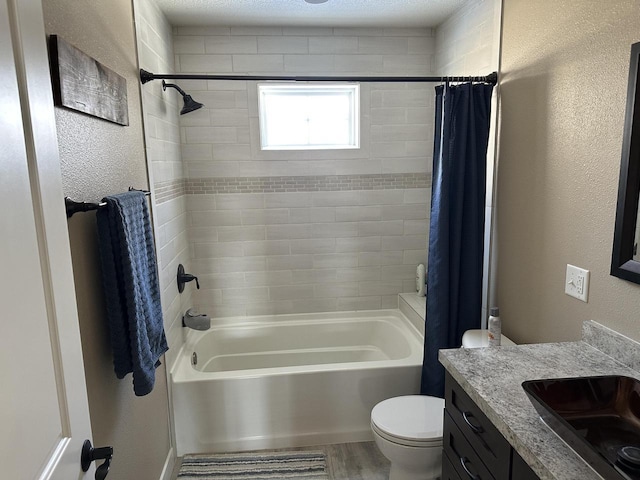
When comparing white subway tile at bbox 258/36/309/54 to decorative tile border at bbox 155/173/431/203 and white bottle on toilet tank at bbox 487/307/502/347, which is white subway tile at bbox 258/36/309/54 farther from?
white bottle on toilet tank at bbox 487/307/502/347

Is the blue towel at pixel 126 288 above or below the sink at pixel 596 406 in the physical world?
above

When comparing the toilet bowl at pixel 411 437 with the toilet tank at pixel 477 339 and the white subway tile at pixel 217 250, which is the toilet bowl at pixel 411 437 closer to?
the toilet tank at pixel 477 339

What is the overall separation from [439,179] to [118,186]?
1.51 meters

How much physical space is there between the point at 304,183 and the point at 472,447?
2.13 meters

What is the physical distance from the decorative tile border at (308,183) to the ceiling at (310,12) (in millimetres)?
1020

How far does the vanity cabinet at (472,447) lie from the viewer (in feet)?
3.82

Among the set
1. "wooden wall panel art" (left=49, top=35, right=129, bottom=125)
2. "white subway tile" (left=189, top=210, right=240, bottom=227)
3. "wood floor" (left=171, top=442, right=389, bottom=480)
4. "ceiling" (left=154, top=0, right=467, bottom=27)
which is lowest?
"wood floor" (left=171, top=442, right=389, bottom=480)

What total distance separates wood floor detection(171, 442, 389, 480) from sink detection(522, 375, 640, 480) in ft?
4.45

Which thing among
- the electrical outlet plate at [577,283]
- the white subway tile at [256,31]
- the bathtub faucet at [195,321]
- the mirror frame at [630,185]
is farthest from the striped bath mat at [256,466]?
the white subway tile at [256,31]

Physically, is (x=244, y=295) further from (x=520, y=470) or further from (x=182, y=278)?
(x=520, y=470)

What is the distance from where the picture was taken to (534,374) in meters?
1.38

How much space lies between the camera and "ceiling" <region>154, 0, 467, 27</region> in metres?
2.54

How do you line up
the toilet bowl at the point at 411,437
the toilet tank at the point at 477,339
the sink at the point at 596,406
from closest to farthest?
the sink at the point at 596,406 < the toilet bowl at the point at 411,437 < the toilet tank at the point at 477,339

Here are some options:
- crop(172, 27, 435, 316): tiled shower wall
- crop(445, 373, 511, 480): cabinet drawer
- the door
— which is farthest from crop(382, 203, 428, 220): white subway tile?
the door
